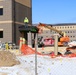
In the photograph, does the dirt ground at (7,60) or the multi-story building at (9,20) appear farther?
the multi-story building at (9,20)

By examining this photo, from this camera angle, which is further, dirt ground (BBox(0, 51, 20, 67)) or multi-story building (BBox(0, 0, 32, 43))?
multi-story building (BBox(0, 0, 32, 43))

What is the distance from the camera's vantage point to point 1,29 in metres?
48.8

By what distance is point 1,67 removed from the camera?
12.0m

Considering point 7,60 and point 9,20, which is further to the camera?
point 9,20

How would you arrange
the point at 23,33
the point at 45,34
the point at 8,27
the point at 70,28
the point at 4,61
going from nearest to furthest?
the point at 4,61 < the point at 8,27 < the point at 23,33 < the point at 45,34 < the point at 70,28

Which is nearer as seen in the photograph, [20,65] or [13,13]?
[20,65]

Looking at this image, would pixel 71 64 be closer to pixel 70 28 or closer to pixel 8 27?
pixel 8 27

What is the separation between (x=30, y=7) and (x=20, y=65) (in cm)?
4595

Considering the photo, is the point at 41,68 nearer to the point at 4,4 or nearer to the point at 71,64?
the point at 71,64

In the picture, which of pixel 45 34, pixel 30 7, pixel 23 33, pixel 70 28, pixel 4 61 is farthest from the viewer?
pixel 70 28

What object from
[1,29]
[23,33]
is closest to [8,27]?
[1,29]

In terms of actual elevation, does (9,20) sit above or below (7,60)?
above

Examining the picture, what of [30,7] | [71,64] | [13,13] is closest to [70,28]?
[30,7]

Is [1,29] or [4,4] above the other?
[4,4]
